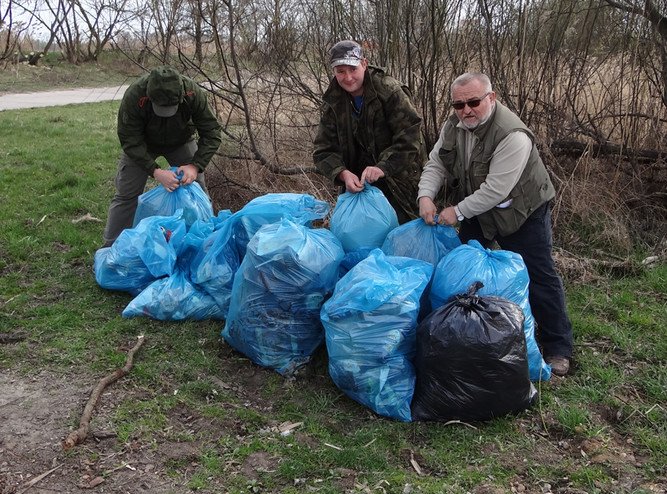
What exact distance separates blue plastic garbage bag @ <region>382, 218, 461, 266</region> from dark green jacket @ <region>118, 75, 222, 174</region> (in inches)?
76.2

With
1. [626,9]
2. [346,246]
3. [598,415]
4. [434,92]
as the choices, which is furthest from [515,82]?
[598,415]

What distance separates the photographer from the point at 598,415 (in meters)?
3.02

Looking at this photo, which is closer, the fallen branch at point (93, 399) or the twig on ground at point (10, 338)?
the fallen branch at point (93, 399)

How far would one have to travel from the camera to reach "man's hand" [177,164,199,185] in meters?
4.71

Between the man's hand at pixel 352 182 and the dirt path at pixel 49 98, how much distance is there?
10.4m

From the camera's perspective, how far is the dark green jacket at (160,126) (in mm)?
4551

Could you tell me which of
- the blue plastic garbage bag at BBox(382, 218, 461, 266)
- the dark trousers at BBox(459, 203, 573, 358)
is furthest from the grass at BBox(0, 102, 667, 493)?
the blue plastic garbage bag at BBox(382, 218, 461, 266)

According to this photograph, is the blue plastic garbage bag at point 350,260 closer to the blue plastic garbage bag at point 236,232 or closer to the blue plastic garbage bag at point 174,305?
the blue plastic garbage bag at point 236,232

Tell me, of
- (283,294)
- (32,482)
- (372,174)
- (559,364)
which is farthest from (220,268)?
(559,364)

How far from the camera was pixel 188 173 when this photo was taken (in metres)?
4.72

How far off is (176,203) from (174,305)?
101cm

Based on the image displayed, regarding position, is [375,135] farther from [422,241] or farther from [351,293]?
[351,293]

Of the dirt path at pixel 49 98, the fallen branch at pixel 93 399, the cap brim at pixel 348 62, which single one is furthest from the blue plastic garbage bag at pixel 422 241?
the dirt path at pixel 49 98

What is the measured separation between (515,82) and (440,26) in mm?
819
